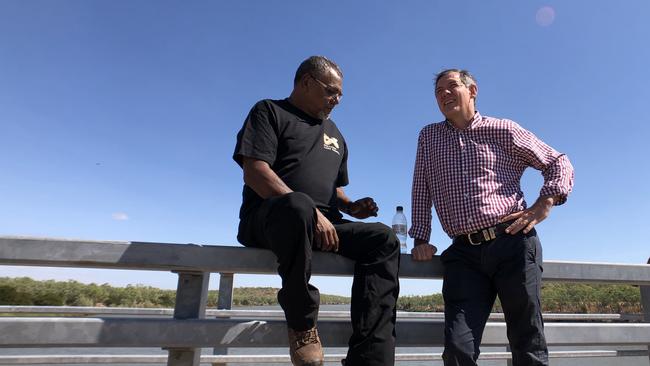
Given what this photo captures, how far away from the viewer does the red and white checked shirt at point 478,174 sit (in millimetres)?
2152

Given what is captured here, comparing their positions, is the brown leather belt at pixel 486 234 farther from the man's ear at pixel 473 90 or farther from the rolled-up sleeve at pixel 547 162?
the man's ear at pixel 473 90

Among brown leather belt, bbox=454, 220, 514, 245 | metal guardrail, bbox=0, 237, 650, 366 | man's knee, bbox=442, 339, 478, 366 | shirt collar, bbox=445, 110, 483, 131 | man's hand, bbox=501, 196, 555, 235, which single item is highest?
shirt collar, bbox=445, 110, 483, 131

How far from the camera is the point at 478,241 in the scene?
2.09 metres

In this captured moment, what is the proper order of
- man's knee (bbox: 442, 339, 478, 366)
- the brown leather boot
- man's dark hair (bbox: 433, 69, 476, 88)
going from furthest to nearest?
man's dark hair (bbox: 433, 69, 476, 88), man's knee (bbox: 442, 339, 478, 366), the brown leather boot

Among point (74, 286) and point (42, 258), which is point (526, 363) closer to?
point (42, 258)

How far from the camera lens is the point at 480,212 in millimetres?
2127

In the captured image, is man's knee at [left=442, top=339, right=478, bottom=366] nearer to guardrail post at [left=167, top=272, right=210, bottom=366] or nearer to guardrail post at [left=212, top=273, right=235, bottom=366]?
guardrail post at [left=167, top=272, right=210, bottom=366]

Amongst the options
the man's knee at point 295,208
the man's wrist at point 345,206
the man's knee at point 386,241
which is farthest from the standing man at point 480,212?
the man's knee at point 295,208

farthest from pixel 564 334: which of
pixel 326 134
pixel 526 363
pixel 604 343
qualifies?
pixel 326 134

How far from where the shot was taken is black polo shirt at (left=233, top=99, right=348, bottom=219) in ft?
6.47

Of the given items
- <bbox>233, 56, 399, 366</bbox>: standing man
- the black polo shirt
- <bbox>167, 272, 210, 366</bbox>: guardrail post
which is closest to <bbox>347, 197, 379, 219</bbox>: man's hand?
<bbox>233, 56, 399, 366</bbox>: standing man

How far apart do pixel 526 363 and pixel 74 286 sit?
52.5m

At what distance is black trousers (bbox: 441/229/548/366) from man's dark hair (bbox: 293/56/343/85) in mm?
1323

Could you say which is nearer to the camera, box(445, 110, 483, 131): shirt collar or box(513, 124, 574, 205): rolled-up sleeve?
box(513, 124, 574, 205): rolled-up sleeve
